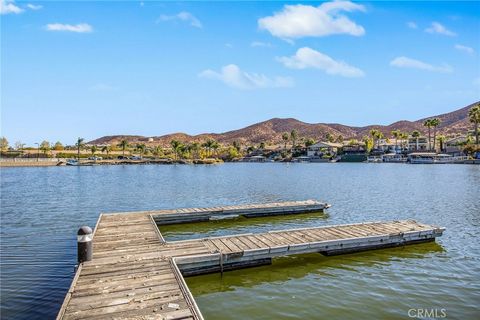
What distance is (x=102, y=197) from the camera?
4288 centimetres

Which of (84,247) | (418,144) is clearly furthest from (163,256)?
(418,144)

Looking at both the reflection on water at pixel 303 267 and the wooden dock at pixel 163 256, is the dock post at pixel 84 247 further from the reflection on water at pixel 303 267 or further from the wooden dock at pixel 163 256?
the reflection on water at pixel 303 267

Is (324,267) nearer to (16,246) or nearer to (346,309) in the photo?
(346,309)

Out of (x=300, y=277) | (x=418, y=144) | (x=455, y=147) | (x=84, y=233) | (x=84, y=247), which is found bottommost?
(x=300, y=277)

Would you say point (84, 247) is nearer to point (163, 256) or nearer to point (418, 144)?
point (163, 256)

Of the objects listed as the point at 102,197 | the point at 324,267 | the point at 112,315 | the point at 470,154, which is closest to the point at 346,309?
the point at 324,267

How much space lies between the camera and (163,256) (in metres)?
13.9


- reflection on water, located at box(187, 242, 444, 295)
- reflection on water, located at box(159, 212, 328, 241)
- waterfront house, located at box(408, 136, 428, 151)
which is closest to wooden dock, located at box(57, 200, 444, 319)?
reflection on water, located at box(187, 242, 444, 295)

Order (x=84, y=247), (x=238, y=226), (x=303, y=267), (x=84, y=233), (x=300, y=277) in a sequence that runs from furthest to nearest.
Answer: (x=238, y=226), (x=303, y=267), (x=300, y=277), (x=84, y=247), (x=84, y=233)

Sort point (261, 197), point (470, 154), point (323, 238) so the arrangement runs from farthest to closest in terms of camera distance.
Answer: point (470, 154) → point (261, 197) → point (323, 238)

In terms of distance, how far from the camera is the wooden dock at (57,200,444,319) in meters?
9.32

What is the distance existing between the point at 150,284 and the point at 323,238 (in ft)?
31.3

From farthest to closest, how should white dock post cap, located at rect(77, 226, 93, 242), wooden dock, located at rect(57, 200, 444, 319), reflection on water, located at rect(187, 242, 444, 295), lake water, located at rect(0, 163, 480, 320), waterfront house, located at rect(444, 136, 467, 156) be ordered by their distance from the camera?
1. waterfront house, located at rect(444, 136, 467, 156)
2. reflection on water, located at rect(187, 242, 444, 295)
3. white dock post cap, located at rect(77, 226, 93, 242)
4. lake water, located at rect(0, 163, 480, 320)
5. wooden dock, located at rect(57, 200, 444, 319)

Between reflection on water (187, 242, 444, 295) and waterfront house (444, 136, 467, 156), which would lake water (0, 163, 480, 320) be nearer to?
reflection on water (187, 242, 444, 295)
